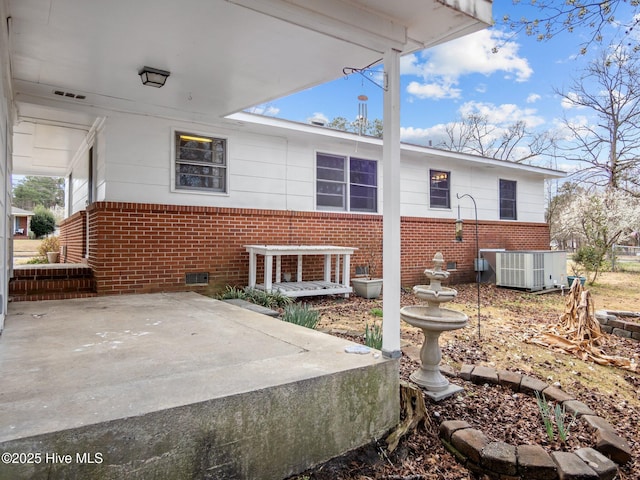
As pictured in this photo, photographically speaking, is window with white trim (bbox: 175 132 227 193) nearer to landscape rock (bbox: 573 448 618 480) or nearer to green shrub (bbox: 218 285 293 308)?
green shrub (bbox: 218 285 293 308)

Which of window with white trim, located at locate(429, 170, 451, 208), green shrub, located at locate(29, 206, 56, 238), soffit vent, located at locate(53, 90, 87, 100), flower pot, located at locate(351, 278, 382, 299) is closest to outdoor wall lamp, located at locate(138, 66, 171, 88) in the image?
soffit vent, located at locate(53, 90, 87, 100)

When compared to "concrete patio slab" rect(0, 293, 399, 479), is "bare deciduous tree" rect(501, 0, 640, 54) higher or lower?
higher

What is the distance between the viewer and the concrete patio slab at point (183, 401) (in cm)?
163

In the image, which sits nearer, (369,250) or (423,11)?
(423,11)

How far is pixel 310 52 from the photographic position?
13.4 ft

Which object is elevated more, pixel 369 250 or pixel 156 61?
pixel 156 61

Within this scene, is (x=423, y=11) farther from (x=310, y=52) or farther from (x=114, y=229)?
(x=114, y=229)

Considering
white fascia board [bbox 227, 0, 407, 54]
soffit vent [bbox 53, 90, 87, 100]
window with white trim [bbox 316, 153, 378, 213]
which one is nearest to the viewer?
white fascia board [bbox 227, 0, 407, 54]

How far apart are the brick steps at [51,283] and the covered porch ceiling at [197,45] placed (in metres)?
2.44

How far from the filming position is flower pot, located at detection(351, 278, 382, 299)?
306 inches

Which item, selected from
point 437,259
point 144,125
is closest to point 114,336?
point 437,259

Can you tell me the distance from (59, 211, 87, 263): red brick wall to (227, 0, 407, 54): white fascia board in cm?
575

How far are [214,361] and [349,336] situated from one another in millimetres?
2309

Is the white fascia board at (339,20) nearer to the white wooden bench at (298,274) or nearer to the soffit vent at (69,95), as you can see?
the soffit vent at (69,95)
